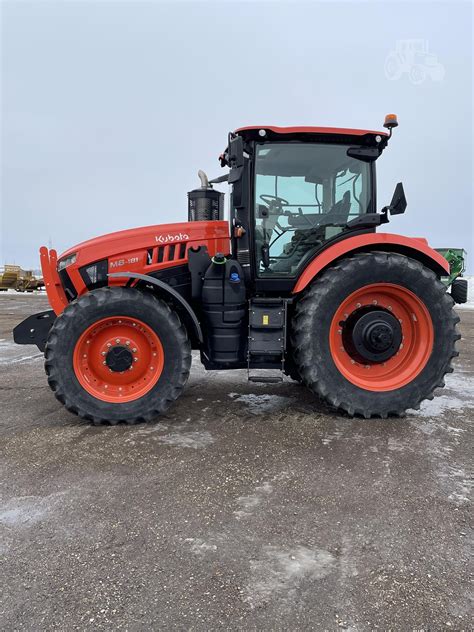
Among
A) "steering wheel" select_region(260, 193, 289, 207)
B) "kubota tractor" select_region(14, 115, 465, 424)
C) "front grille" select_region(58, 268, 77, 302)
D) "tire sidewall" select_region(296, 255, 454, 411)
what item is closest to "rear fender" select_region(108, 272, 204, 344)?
"kubota tractor" select_region(14, 115, 465, 424)

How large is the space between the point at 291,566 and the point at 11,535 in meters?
1.40

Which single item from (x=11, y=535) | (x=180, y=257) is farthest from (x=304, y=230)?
(x=11, y=535)

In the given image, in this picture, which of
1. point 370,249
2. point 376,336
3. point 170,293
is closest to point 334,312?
point 376,336

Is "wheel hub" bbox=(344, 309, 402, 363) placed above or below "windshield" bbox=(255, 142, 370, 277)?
below

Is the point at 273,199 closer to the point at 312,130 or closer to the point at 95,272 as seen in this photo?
the point at 312,130

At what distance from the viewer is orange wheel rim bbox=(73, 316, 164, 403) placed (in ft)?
12.3

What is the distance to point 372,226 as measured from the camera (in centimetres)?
413

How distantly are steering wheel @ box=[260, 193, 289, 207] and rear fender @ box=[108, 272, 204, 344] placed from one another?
3.91 ft

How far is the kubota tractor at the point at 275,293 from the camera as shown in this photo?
3756mm

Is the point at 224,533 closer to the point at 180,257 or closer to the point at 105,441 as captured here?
the point at 105,441

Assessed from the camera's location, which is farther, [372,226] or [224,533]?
[372,226]

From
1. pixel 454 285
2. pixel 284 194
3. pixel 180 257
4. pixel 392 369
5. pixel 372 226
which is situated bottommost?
pixel 392 369

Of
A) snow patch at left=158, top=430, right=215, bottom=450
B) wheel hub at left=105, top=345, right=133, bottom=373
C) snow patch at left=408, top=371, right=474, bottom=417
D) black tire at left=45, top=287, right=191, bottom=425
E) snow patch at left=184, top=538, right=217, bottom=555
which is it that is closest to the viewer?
snow patch at left=184, top=538, right=217, bottom=555

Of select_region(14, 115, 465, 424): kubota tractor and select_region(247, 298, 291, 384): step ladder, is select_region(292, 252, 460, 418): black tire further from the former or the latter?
select_region(247, 298, 291, 384): step ladder
